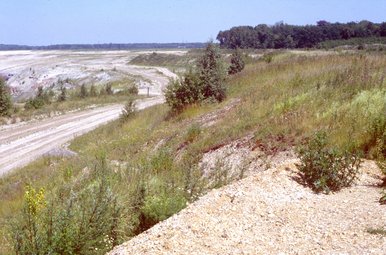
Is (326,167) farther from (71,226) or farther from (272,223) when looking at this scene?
(71,226)

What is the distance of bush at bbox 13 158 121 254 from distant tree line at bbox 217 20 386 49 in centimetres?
8045

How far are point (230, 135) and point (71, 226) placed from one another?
6.84m

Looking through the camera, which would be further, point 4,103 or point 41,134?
point 4,103

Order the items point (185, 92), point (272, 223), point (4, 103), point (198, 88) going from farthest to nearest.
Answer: point (4, 103), point (185, 92), point (198, 88), point (272, 223)

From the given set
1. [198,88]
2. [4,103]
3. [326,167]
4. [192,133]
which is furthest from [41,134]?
[326,167]

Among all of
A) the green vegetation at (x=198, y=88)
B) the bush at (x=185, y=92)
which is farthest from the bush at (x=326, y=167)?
the bush at (x=185, y=92)

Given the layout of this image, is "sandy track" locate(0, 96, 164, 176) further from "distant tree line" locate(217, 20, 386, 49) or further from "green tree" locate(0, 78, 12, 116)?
"distant tree line" locate(217, 20, 386, 49)

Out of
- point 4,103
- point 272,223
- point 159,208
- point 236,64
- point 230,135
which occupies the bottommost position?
point 4,103

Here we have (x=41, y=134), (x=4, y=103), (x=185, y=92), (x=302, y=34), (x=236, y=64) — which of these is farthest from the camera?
(x=302, y=34)

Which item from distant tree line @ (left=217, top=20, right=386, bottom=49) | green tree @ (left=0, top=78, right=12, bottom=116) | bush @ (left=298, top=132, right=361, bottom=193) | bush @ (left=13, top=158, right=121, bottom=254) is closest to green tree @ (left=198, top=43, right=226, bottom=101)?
bush @ (left=298, top=132, right=361, bottom=193)

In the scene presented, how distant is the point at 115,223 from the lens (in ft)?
22.0

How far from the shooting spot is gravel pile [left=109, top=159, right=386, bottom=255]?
5.58 metres

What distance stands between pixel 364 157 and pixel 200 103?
12246mm

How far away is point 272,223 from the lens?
247 inches
